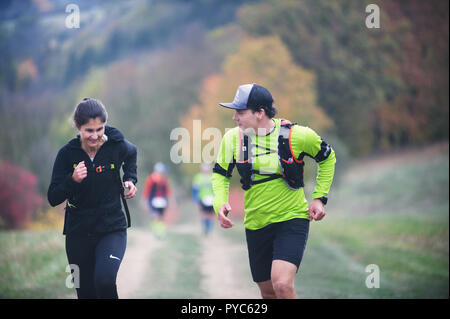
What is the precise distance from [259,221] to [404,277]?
25.2ft

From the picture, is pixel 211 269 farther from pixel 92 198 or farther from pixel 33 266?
pixel 92 198

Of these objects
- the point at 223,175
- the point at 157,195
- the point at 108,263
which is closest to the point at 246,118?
the point at 223,175

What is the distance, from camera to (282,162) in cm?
459

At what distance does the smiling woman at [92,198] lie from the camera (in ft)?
14.2

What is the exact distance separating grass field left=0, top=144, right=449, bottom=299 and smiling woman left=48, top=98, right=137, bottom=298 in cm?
372

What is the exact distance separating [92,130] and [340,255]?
1059 cm

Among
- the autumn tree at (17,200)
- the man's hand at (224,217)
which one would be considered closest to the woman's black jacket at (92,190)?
the man's hand at (224,217)

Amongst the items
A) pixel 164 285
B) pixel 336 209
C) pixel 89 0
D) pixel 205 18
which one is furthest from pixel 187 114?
pixel 164 285

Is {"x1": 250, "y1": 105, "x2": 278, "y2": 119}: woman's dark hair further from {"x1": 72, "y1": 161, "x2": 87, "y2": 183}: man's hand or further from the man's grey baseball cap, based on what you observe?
{"x1": 72, "y1": 161, "x2": 87, "y2": 183}: man's hand

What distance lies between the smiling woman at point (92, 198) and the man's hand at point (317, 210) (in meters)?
1.62

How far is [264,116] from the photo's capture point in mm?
4676

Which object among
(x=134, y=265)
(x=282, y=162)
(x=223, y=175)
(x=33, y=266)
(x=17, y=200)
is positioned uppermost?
(x=282, y=162)

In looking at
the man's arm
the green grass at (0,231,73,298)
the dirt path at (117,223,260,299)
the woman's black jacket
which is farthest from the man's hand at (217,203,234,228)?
the green grass at (0,231,73,298)

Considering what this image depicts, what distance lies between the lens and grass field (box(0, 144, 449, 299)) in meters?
8.95
